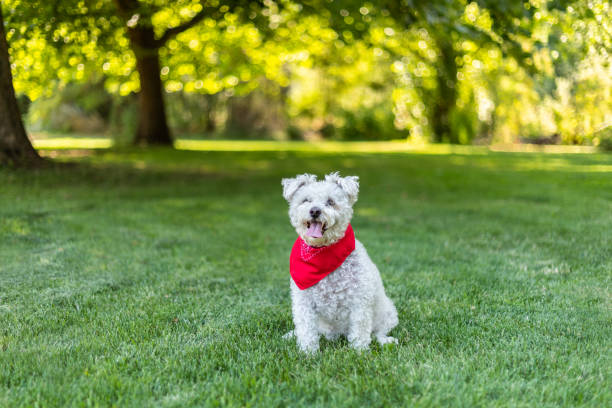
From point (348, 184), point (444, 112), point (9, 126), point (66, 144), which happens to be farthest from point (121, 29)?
point (444, 112)

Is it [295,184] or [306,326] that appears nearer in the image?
[306,326]

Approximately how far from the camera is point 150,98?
1775 centimetres

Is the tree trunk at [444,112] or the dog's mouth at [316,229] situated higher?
the tree trunk at [444,112]

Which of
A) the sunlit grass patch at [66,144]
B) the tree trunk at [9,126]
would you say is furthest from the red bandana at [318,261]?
the sunlit grass patch at [66,144]

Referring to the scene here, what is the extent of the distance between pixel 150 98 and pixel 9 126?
8.01 metres

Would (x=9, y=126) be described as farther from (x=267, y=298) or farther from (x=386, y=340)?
(x=386, y=340)

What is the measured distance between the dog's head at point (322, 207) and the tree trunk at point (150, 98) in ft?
41.5

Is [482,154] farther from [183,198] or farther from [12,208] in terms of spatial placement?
[12,208]

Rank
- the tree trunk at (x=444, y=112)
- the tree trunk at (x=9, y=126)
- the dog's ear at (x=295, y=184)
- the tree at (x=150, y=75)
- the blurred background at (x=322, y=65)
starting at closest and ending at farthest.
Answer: the dog's ear at (x=295, y=184), the blurred background at (x=322, y=65), the tree trunk at (x=9, y=126), the tree at (x=150, y=75), the tree trunk at (x=444, y=112)

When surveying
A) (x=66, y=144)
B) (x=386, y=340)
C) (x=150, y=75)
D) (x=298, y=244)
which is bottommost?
(x=386, y=340)

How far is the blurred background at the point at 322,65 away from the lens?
8.99m

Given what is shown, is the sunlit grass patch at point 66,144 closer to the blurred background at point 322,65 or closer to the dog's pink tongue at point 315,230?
the blurred background at point 322,65

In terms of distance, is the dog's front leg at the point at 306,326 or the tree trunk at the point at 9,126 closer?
the dog's front leg at the point at 306,326

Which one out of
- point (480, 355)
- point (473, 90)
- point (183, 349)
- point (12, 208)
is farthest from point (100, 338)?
point (473, 90)
